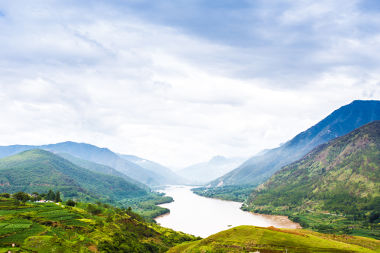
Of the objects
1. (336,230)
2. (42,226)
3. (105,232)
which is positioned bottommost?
(336,230)

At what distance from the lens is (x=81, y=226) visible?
9531 cm

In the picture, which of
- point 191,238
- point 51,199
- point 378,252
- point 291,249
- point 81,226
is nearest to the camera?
point 291,249

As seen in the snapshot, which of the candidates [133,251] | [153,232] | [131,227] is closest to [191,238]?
[153,232]

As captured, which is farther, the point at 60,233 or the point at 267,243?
Result: the point at 267,243

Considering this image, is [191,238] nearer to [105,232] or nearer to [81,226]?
[105,232]

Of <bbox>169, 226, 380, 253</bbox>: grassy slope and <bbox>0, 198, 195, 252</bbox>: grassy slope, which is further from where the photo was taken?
<bbox>169, 226, 380, 253</bbox>: grassy slope

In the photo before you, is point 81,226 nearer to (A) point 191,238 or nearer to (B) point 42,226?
(B) point 42,226

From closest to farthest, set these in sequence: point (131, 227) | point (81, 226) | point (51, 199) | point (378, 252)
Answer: point (378, 252) → point (81, 226) → point (131, 227) → point (51, 199)

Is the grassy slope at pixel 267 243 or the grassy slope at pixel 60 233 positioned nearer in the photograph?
the grassy slope at pixel 60 233

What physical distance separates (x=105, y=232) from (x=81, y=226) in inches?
397

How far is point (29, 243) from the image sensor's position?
70125 mm

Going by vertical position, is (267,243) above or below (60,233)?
below

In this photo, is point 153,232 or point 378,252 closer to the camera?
point 378,252

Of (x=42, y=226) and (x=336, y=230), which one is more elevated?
(x=42, y=226)
